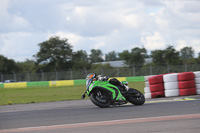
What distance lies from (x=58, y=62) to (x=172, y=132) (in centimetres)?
5705

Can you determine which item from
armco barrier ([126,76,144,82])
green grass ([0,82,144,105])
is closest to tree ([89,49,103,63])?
armco barrier ([126,76,144,82])

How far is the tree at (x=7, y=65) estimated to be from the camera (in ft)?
215

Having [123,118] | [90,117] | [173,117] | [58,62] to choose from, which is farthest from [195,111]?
[58,62]

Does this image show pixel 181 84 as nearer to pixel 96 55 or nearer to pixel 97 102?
pixel 97 102

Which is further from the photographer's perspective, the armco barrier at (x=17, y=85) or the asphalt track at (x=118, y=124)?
the armco barrier at (x=17, y=85)

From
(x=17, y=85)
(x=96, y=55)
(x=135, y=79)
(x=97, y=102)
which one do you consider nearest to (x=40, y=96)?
(x=97, y=102)

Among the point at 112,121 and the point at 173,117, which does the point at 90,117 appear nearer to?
the point at 112,121

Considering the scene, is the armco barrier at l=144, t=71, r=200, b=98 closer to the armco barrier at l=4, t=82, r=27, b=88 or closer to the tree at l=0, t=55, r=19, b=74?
the armco barrier at l=4, t=82, r=27, b=88

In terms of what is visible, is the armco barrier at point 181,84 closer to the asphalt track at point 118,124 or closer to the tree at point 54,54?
the asphalt track at point 118,124

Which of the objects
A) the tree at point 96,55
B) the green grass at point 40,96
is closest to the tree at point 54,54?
the green grass at point 40,96

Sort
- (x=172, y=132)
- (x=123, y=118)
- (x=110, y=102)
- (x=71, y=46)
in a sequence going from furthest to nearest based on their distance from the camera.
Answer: (x=71, y=46), (x=110, y=102), (x=123, y=118), (x=172, y=132)

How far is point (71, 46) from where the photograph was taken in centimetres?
6631

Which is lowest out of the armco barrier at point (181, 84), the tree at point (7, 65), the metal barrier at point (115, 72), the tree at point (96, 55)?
the armco barrier at point (181, 84)

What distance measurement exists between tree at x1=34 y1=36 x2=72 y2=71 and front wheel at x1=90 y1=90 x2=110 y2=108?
5184 centimetres
